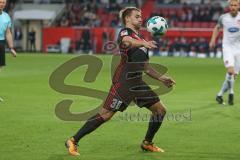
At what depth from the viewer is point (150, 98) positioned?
28.5ft

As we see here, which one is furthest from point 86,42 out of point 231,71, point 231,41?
point 231,71

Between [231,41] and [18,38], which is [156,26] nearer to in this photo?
[231,41]

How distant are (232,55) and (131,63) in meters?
6.67

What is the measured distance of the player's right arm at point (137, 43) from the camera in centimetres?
793

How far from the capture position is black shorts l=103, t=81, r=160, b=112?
8.45 m

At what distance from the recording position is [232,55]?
1462cm

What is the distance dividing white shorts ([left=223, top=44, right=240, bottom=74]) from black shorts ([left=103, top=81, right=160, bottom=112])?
6.25m

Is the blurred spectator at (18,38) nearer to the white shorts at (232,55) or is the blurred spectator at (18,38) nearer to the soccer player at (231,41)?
the soccer player at (231,41)

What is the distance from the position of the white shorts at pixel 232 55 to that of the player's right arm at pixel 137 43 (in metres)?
6.77

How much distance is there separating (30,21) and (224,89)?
37.8m

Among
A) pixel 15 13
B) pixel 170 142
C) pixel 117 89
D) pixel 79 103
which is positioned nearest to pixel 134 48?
pixel 117 89

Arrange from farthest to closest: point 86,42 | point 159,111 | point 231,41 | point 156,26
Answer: point 86,42 → point 231,41 → point 156,26 → point 159,111

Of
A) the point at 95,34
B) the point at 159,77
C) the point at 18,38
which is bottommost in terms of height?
the point at 18,38

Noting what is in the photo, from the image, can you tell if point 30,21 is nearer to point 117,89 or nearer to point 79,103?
point 79,103
